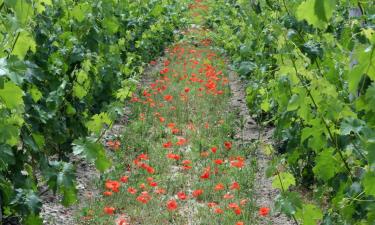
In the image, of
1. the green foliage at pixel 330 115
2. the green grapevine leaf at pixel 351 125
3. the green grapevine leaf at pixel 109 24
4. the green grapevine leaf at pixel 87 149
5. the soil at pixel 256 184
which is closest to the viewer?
the green foliage at pixel 330 115

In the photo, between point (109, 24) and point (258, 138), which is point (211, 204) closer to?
point (258, 138)

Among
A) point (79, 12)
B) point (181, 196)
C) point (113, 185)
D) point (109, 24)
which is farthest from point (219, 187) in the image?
point (109, 24)

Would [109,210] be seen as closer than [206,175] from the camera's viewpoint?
Yes

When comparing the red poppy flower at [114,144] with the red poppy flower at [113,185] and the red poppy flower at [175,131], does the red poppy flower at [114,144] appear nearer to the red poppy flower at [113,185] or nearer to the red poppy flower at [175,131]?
the red poppy flower at [175,131]

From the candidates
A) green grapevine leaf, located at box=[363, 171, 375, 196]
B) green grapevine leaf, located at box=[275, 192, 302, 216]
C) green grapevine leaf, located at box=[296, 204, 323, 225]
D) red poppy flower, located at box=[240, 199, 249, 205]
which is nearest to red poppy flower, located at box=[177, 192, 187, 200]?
red poppy flower, located at box=[240, 199, 249, 205]

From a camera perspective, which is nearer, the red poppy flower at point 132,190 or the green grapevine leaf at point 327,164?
the green grapevine leaf at point 327,164

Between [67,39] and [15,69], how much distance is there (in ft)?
8.56

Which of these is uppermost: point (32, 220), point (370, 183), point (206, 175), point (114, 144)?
point (370, 183)

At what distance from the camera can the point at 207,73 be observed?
9.03 metres

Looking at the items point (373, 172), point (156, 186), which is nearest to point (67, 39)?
point (156, 186)

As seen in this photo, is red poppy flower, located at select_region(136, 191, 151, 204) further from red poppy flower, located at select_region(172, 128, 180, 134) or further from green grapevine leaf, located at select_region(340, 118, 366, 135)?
green grapevine leaf, located at select_region(340, 118, 366, 135)

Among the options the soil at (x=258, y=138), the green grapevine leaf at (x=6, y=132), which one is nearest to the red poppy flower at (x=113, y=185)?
the soil at (x=258, y=138)

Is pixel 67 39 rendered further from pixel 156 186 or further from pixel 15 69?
pixel 15 69

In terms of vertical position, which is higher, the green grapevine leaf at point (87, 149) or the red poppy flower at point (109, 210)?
the green grapevine leaf at point (87, 149)
